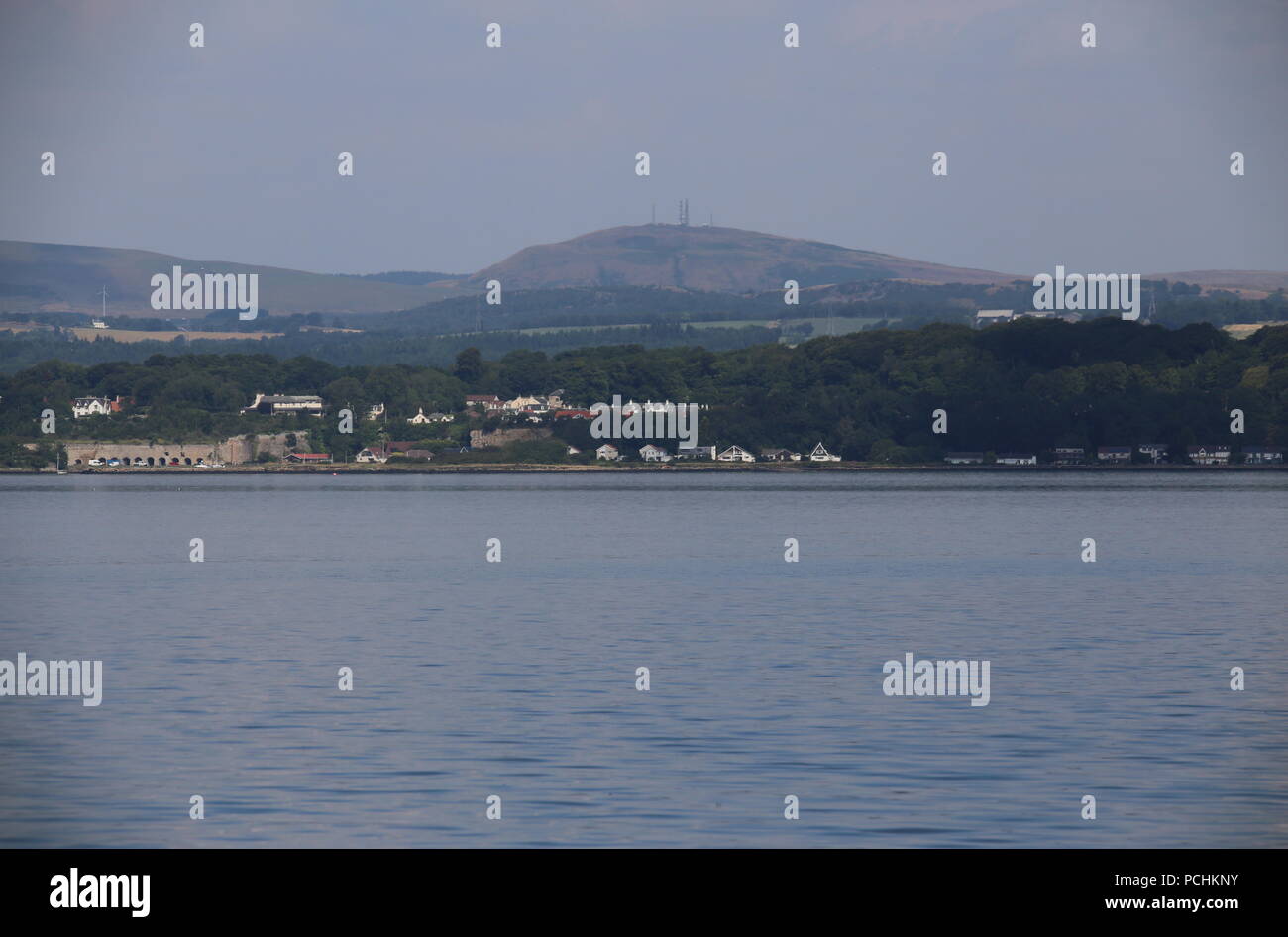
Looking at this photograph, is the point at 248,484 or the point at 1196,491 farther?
the point at 248,484

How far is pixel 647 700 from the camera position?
100 feet

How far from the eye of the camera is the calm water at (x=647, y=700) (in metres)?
21.5

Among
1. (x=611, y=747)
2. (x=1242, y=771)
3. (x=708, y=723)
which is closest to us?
(x=1242, y=771)

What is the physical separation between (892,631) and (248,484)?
6428 inches

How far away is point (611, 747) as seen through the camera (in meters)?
25.9

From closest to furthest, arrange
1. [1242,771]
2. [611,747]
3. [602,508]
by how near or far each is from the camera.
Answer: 1. [1242,771]
2. [611,747]
3. [602,508]

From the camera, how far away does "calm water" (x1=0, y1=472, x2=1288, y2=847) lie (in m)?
21.5
